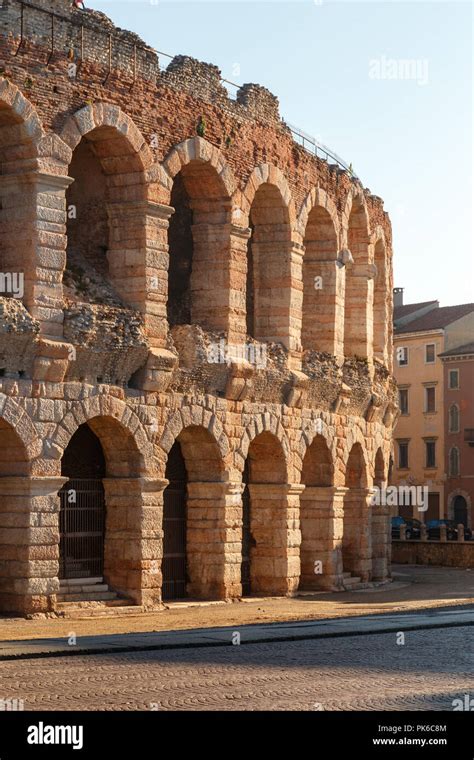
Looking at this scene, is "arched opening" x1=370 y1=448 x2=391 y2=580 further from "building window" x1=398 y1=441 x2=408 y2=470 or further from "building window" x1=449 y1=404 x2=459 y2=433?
"building window" x1=398 y1=441 x2=408 y2=470

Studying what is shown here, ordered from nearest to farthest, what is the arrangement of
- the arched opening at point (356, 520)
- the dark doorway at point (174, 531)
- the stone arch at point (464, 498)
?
the dark doorway at point (174, 531) → the arched opening at point (356, 520) → the stone arch at point (464, 498)

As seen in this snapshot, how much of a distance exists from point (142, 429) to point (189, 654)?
32.0 feet

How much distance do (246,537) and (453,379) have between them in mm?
41397

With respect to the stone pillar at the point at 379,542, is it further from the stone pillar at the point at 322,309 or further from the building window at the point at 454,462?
the building window at the point at 454,462

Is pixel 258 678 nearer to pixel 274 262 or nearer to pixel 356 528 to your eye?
pixel 274 262

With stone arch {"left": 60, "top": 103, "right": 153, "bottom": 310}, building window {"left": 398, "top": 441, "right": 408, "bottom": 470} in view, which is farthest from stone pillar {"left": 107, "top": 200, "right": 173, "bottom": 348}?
building window {"left": 398, "top": 441, "right": 408, "bottom": 470}

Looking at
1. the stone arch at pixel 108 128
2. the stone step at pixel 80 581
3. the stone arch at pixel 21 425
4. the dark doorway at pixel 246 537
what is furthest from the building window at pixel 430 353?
the stone arch at pixel 21 425

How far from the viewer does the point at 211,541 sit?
97.8 ft

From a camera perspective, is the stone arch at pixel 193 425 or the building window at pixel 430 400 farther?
the building window at pixel 430 400

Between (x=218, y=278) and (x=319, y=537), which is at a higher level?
(x=218, y=278)

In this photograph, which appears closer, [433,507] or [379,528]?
[379,528]

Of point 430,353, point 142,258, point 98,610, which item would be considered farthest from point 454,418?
point 98,610

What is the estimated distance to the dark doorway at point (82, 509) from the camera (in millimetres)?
27344

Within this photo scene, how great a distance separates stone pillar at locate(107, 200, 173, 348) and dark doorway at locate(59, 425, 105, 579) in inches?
99.7
